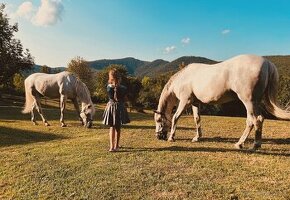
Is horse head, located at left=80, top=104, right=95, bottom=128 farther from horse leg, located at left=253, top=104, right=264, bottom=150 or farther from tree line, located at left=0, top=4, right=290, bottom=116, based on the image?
horse leg, located at left=253, top=104, right=264, bottom=150

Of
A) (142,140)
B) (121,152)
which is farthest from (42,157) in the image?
(142,140)

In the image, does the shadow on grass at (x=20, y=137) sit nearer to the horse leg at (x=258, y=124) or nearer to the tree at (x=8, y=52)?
the horse leg at (x=258, y=124)

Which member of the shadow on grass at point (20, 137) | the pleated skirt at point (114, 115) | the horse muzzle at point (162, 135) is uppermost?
the pleated skirt at point (114, 115)

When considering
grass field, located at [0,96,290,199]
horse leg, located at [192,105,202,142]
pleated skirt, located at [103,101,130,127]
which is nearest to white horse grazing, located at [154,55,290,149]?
horse leg, located at [192,105,202,142]

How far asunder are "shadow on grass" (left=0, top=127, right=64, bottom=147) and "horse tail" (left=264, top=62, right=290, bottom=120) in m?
8.83

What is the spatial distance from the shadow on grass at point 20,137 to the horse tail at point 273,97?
883cm

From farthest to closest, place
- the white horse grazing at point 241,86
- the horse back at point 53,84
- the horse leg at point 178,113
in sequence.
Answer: the horse back at point 53,84 → the horse leg at point 178,113 → the white horse grazing at point 241,86

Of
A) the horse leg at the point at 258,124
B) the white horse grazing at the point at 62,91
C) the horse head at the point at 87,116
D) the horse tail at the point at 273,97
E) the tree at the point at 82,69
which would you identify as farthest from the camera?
the tree at the point at 82,69

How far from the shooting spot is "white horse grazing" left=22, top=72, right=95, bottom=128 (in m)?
17.2

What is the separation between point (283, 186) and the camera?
22.8 feet

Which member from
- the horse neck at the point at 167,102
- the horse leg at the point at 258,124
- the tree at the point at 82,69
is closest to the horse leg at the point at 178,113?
the horse neck at the point at 167,102

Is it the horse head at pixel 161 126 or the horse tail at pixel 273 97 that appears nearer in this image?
the horse tail at pixel 273 97

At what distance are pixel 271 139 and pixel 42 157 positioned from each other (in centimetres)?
842

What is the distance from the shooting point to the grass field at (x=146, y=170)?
23.3ft
